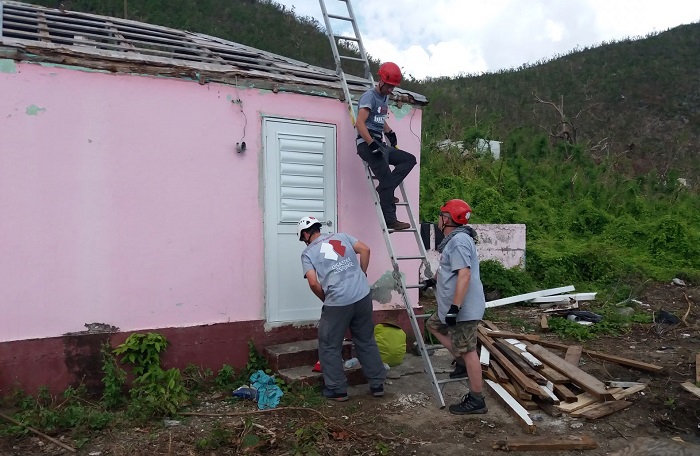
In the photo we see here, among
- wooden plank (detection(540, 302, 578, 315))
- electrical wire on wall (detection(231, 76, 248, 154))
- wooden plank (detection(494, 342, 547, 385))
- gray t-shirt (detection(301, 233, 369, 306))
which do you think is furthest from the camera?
wooden plank (detection(540, 302, 578, 315))

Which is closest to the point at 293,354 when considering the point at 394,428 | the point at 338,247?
the point at 338,247

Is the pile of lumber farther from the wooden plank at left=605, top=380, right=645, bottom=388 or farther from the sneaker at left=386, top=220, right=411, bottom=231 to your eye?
the sneaker at left=386, top=220, right=411, bottom=231

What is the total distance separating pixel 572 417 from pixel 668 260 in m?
9.43

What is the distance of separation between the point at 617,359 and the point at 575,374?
4.10 feet

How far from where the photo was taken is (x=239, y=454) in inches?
177

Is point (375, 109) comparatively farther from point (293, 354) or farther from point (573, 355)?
point (573, 355)

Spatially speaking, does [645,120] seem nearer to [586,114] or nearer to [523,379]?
[586,114]

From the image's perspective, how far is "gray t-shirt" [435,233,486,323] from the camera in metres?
5.24

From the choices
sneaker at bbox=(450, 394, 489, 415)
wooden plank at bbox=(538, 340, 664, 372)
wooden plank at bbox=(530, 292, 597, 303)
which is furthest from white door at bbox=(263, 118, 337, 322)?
wooden plank at bbox=(530, 292, 597, 303)

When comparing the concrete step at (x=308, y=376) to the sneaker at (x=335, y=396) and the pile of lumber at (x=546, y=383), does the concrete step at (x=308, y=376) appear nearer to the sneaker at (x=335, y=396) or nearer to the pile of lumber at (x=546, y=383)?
the sneaker at (x=335, y=396)

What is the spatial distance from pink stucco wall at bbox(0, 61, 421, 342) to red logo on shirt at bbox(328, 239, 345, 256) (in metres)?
1.08

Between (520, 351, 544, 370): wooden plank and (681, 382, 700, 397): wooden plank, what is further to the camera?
(520, 351, 544, 370): wooden plank

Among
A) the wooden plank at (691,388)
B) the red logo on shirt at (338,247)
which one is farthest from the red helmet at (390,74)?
the wooden plank at (691,388)

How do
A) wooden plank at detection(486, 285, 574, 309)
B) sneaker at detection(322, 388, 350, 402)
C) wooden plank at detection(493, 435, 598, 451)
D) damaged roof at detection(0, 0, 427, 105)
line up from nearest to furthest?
1. wooden plank at detection(493, 435, 598, 451)
2. damaged roof at detection(0, 0, 427, 105)
3. sneaker at detection(322, 388, 350, 402)
4. wooden plank at detection(486, 285, 574, 309)
